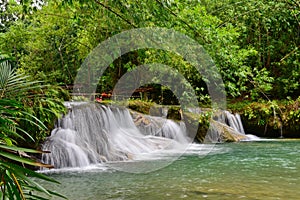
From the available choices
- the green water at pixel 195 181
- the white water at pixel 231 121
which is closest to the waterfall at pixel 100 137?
the green water at pixel 195 181

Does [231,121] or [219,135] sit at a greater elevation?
[231,121]

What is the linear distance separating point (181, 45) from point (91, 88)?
9.60m

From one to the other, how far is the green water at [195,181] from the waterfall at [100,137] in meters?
0.68

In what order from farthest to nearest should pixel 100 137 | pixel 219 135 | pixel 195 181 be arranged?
pixel 219 135
pixel 100 137
pixel 195 181

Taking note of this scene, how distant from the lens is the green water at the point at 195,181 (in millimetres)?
3990

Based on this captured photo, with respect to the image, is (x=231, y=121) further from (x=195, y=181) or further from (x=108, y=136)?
(x=195, y=181)

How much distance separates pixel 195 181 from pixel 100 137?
351cm

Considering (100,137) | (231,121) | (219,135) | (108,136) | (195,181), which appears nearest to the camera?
(195,181)

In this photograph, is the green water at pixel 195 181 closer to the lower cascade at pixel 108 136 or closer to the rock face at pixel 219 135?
the lower cascade at pixel 108 136

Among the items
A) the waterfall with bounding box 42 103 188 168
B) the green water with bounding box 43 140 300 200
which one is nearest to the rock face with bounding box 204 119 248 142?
the waterfall with bounding box 42 103 188 168

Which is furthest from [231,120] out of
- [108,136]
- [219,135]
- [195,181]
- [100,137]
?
[195,181]

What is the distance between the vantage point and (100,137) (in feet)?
25.4

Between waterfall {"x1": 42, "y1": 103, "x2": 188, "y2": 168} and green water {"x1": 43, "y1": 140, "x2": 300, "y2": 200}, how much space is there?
2.22 ft

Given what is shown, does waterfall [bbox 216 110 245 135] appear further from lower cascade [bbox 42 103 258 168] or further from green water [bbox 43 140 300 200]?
green water [bbox 43 140 300 200]
